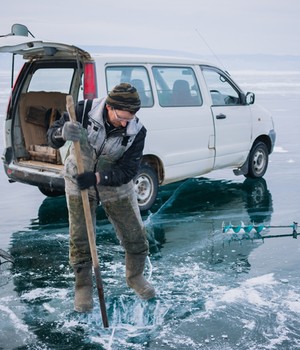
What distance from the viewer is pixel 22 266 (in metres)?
5.79

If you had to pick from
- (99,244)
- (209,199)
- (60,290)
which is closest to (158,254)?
(99,244)

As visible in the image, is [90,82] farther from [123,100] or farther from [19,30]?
[123,100]

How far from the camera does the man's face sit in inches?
168

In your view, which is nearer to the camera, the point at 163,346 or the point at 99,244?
the point at 163,346

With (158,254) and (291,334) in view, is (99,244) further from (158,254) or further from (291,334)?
(291,334)

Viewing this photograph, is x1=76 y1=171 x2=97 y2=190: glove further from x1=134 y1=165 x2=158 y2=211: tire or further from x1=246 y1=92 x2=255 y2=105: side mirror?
x1=246 y1=92 x2=255 y2=105: side mirror

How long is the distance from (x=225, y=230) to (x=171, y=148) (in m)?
1.68

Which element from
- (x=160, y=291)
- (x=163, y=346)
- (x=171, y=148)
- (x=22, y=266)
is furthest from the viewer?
(x=171, y=148)

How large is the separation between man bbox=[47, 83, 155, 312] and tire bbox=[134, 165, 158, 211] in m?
2.60

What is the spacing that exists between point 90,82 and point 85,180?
8.95ft

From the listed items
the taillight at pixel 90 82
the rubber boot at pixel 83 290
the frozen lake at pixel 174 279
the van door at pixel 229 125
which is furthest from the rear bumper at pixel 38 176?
the van door at pixel 229 125

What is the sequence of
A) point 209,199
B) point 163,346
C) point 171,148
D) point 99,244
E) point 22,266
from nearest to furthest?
point 163,346 → point 22,266 → point 99,244 → point 171,148 → point 209,199

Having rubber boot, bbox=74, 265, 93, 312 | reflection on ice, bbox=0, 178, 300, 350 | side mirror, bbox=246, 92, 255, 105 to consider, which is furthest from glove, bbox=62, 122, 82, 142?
side mirror, bbox=246, 92, 255, 105

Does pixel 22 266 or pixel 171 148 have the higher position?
pixel 171 148
